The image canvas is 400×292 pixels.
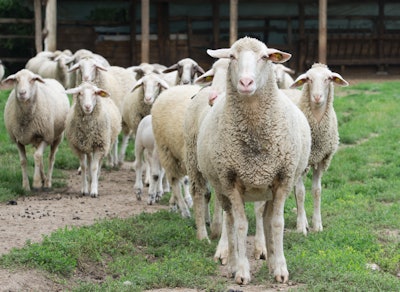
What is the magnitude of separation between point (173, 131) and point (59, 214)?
1.57m

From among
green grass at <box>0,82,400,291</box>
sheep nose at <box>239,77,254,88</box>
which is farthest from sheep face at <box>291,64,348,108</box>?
sheep nose at <box>239,77,254,88</box>

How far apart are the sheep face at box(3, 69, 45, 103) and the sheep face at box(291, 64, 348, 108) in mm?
4152

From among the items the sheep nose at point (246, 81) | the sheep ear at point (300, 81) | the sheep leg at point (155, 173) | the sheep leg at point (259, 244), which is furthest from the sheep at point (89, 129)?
the sheep nose at point (246, 81)

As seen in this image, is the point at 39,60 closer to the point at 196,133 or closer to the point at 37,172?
the point at 37,172

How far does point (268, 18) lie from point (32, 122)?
47.1ft

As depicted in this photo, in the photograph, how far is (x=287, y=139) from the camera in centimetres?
662

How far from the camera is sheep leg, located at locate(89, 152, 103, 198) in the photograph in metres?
11.3

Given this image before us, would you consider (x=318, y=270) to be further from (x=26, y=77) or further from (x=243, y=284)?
(x=26, y=77)

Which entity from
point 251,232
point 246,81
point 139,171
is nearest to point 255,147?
point 246,81

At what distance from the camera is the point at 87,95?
1167 cm

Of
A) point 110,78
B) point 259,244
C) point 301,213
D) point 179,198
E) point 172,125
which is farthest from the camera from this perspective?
point 110,78

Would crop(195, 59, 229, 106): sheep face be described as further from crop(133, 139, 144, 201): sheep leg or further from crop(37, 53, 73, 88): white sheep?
crop(37, 53, 73, 88): white sheep

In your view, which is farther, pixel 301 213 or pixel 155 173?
pixel 155 173

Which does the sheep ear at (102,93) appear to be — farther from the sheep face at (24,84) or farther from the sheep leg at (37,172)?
the sheep leg at (37,172)
